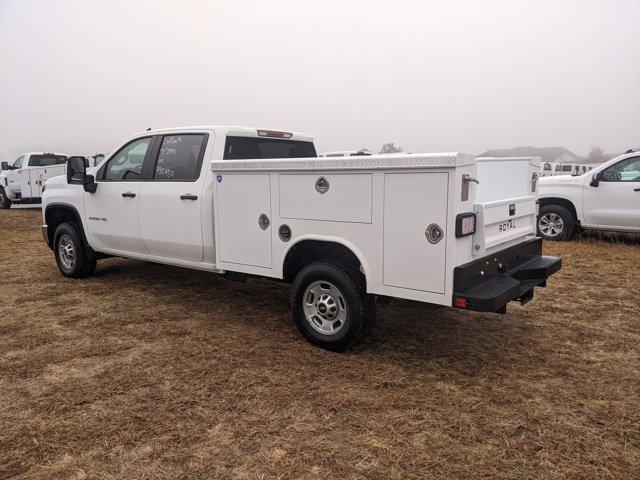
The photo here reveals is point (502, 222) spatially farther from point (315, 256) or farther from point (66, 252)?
point (66, 252)

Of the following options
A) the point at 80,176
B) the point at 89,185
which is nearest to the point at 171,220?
the point at 89,185

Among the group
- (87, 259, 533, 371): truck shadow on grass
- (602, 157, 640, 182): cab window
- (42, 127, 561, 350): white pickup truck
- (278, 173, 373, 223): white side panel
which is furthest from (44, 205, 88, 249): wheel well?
(602, 157, 640, 182): cab window

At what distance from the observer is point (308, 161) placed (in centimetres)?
409

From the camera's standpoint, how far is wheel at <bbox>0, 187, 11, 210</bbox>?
18636 mm

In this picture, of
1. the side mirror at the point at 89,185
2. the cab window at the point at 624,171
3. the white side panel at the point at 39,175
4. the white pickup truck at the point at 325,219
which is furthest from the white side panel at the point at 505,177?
the white side panel at the point at 39,175

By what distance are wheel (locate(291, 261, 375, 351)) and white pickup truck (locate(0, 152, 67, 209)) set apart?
48.5 ft

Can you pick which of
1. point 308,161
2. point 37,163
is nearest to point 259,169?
point 308,161

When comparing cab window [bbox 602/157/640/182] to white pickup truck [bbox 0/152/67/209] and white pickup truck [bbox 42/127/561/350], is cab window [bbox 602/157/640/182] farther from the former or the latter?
white pickup truck [bbox 0/152/67/209]

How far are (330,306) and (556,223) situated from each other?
281 inches

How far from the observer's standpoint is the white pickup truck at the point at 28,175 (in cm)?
1658

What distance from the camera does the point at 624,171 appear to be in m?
8.95

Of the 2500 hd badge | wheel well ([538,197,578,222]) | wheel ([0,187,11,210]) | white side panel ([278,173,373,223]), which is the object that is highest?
white side panel ([278,173,373,223])

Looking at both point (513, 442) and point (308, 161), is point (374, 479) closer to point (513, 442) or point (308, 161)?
point (513, 442)

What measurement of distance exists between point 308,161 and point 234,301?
2385mm
